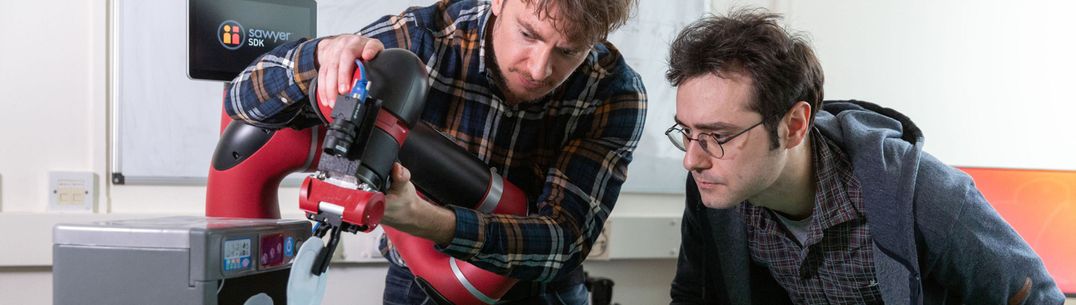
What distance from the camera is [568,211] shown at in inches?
53.8

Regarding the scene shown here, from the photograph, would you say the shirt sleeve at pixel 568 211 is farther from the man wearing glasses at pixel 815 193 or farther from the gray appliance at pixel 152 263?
the gray appliance at pixel 152 263

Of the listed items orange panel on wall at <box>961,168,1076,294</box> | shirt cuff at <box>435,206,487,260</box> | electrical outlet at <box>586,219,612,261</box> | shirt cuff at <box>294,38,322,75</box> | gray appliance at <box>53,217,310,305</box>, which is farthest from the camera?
electrical outlet at <box>586,219,612,261</box>

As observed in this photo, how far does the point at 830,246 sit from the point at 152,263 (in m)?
1.18

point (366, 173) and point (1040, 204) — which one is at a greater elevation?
point (366, 173)

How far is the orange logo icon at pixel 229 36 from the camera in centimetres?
152

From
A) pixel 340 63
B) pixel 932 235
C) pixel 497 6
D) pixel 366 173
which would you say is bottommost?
pixel 932 235

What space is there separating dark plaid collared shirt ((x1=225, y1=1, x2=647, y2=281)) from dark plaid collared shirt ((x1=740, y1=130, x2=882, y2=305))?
0.37m

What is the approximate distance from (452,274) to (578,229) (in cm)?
23

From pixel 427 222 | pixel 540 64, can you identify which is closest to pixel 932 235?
→ pixel 540 64

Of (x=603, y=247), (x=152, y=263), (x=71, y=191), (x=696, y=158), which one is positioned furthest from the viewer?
(x=603, y=247)

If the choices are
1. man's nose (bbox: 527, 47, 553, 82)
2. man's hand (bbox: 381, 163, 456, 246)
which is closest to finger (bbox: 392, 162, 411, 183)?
man's hand (bbox: 381, 163, 456, 246)

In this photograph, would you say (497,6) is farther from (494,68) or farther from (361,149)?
(361,149)

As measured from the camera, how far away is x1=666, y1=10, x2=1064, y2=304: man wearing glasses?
1.41 m

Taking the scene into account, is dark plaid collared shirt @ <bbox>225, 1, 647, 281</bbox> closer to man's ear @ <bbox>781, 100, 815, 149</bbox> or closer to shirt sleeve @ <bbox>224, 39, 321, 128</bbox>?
shirt sleeve @ <bbox>224, 39, 321, 128</bbox>
